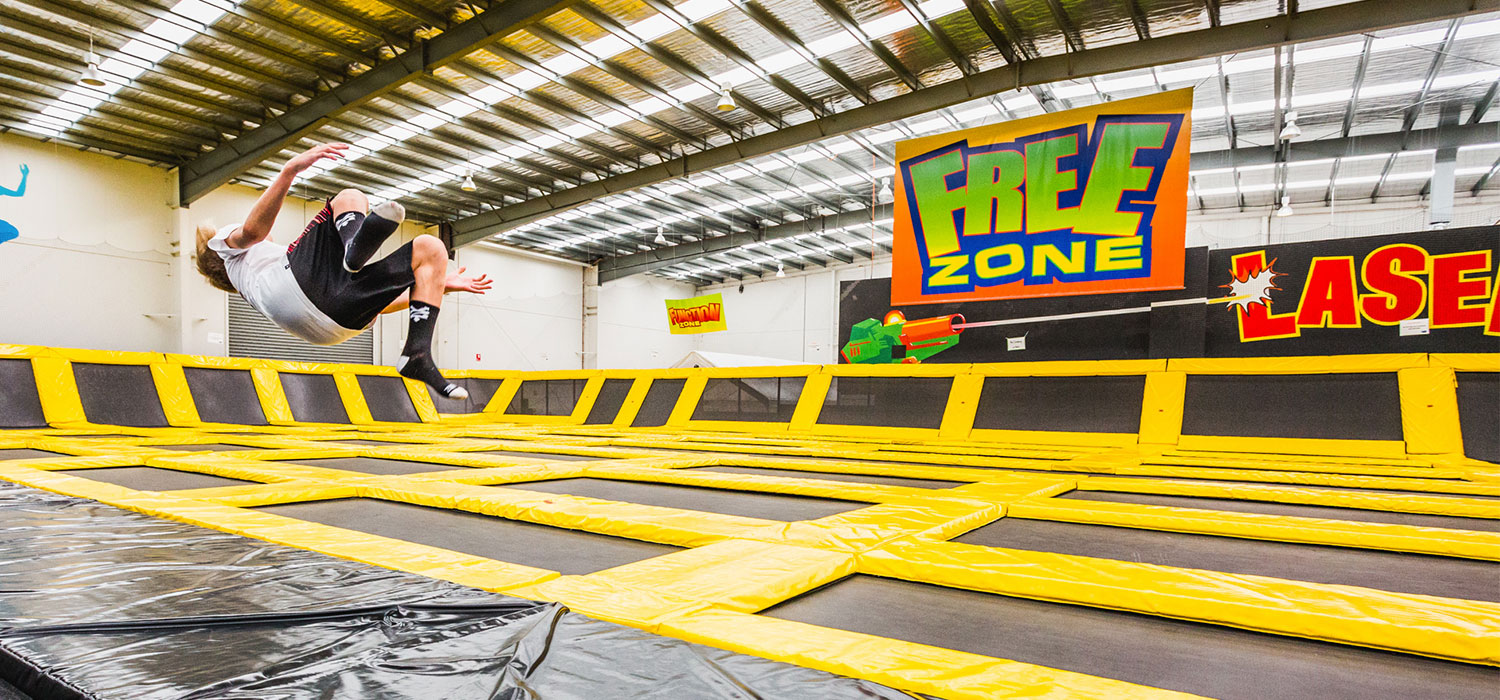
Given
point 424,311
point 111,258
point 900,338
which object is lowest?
point 424,311

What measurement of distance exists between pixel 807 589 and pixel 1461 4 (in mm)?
7050

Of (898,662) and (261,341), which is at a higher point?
(261,341)

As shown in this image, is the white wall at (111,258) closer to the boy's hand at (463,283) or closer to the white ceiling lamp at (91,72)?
the white ceiling lamp at (91,72)

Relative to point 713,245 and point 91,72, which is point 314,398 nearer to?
point 91,72

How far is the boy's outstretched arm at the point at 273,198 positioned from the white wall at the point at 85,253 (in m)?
8.54

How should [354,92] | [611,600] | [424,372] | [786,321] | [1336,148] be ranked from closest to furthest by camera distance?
1. [611,600]
2. [424,372]
3. [354,92]
4. [1336,148]
5. [786,321]

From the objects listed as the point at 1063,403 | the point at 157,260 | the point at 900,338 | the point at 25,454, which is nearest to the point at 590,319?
the point at 157,260

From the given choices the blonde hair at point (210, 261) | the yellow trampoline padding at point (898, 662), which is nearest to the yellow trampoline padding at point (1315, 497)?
the yellow trampoline padding at point (898, 662)

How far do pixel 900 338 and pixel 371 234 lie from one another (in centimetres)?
551

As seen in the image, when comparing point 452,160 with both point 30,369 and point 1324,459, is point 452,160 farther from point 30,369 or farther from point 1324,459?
point 1324,459

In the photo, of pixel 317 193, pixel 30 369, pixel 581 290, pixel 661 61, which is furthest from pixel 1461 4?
pixel 581 290

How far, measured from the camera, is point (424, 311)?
305 centimetres

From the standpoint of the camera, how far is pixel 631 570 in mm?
1534

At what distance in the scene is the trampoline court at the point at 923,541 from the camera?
1057 millimetres
